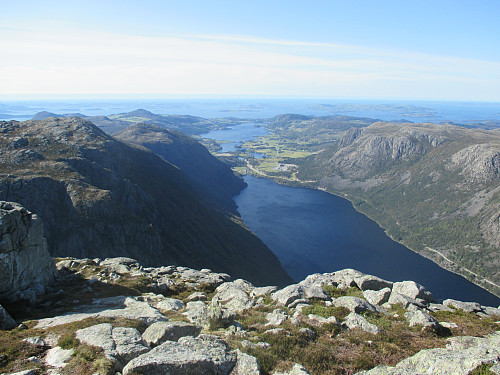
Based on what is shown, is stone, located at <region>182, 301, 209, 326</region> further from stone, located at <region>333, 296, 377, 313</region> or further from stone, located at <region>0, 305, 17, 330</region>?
stone, located at <region>0, 305, 17, 330</region>

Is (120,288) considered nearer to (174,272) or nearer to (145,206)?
(174,272)

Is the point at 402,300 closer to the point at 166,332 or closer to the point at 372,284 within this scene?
the point at 372,284

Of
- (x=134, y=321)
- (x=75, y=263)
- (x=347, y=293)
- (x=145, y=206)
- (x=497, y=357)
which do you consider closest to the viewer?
(x=497, y=357)

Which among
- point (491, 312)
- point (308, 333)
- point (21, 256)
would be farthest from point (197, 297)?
point (491, 312)

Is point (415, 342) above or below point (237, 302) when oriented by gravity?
above

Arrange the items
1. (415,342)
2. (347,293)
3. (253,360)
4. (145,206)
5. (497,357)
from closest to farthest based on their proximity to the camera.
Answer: (497,357) < (253,360) < (415,342) < (347,293) < (145,206)

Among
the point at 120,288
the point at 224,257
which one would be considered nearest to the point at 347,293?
the point at 120,288

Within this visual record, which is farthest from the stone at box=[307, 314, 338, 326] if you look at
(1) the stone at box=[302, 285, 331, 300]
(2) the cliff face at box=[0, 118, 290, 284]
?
(2) the cliff face at box=[0, 118, 290, 284]
